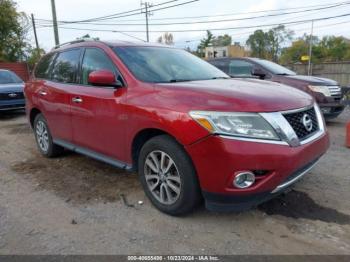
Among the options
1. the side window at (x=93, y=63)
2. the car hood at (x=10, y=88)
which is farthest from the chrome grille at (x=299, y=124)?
the car hood at (x=10, y=88)

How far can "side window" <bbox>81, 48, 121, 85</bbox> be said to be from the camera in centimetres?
409

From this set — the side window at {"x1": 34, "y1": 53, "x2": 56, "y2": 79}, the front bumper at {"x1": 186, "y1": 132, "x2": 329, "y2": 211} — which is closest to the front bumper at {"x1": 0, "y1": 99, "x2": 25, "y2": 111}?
the side window at {"x1": 34, "y1": 53, "x2": 56, "y2": 79}

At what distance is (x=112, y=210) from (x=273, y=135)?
1.83 metres

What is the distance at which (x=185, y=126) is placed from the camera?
3.03 m

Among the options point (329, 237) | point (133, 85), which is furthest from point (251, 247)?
point (133, 85)

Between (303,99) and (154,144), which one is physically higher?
(303,99)

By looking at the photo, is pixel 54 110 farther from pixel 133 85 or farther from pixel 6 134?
pixel 6 134

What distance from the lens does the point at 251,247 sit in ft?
9.59

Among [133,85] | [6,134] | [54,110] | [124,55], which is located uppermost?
[124,55]

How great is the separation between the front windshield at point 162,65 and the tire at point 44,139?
82.7 inches

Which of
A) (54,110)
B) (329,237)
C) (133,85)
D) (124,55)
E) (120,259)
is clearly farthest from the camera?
(54,110)

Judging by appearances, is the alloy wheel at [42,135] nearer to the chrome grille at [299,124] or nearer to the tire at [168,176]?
the tire at [168,176]

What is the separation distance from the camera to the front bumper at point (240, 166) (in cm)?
284

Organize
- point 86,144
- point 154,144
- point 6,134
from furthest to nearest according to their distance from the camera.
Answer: point 6,134 → point 86,144 → point 154,144
